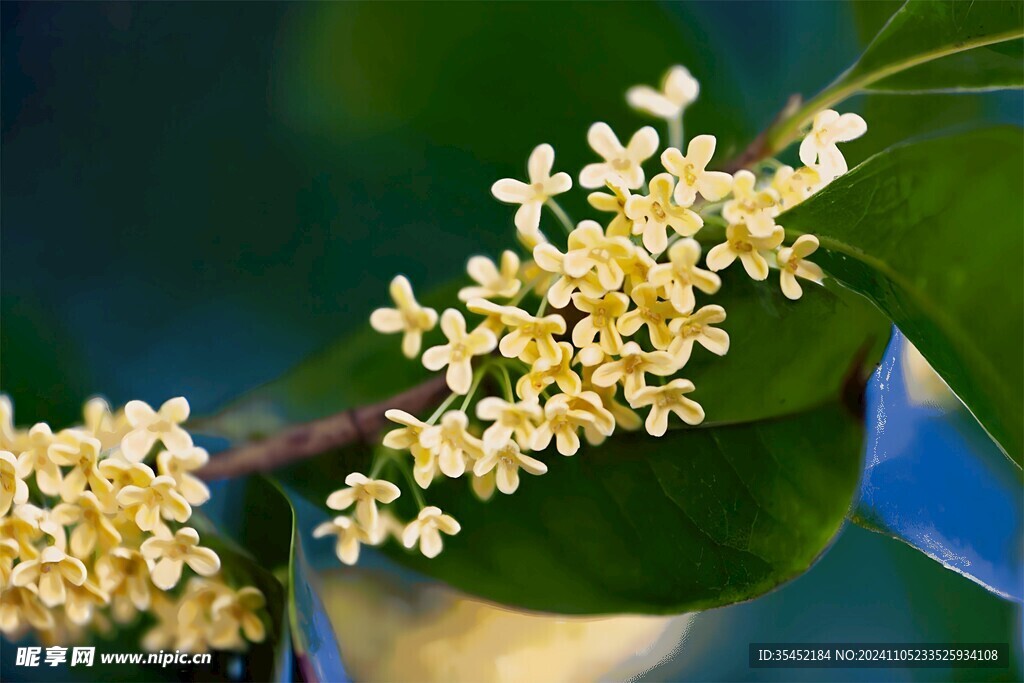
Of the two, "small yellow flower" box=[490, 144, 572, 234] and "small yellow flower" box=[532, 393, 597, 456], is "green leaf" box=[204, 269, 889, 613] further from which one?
"small yellow flower" box=[490, 144, 572, 234]

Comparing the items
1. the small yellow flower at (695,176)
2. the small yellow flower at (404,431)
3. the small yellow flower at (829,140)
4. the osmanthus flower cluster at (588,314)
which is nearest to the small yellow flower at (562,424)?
the osmanthus flower cluster at (588,314)

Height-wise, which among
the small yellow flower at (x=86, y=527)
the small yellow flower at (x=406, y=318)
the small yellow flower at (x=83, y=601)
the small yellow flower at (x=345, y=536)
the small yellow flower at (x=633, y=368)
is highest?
the small yellow flower at (x=406, y=318)

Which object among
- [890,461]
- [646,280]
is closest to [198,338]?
[646,280]

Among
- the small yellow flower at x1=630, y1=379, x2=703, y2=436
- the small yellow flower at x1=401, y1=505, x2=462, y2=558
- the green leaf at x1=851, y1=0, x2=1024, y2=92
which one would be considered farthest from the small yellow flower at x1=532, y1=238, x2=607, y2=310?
the green leaf at x1=851, y1=0, x2=1024, y2=92

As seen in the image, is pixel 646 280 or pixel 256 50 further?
pixel 256 50

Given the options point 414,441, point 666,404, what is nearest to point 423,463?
point 414,441

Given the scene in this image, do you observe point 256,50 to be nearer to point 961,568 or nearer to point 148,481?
point 148,481

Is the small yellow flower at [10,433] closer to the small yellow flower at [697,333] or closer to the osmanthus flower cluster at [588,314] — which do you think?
the osmanthus flower cluster at [588,314]
